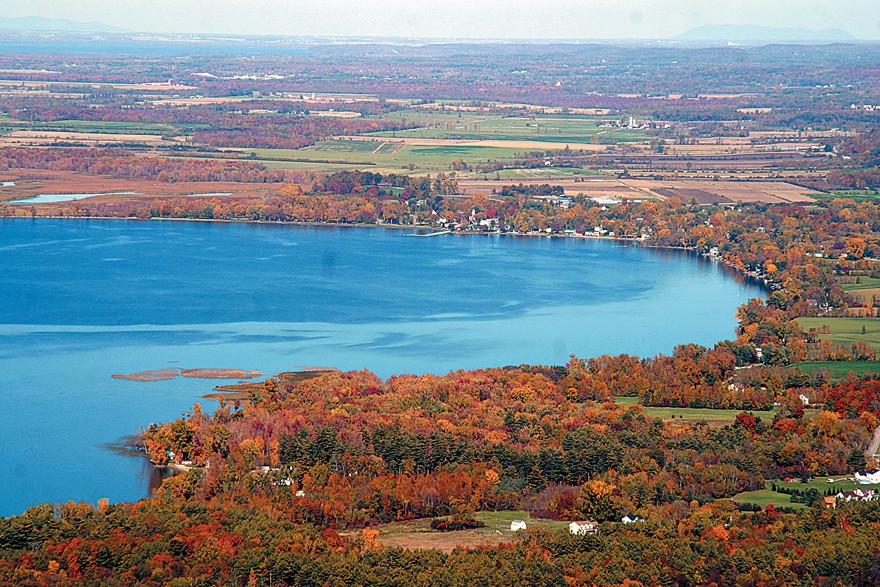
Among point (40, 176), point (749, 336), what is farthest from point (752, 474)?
point (40, 176)

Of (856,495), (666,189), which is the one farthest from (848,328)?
(666,189)

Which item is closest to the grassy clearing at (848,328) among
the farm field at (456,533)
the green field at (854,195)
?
the farm field at (456,533)

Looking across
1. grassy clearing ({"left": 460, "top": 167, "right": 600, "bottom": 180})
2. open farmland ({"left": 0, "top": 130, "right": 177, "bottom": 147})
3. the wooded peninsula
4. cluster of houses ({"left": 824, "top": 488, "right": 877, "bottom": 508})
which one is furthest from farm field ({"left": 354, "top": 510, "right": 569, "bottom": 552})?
open farmland ({"left": 0, "top": 130, "right": 177, "bottom": 147})

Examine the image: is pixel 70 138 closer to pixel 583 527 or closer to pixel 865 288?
pixel 865 288

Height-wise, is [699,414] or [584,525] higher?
[584,525]

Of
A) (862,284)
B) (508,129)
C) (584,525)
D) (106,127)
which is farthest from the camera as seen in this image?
(508,129)

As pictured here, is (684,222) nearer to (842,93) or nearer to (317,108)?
(317,108)

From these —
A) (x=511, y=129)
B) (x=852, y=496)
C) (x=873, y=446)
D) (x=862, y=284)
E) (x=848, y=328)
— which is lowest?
(x=511, y=129)
